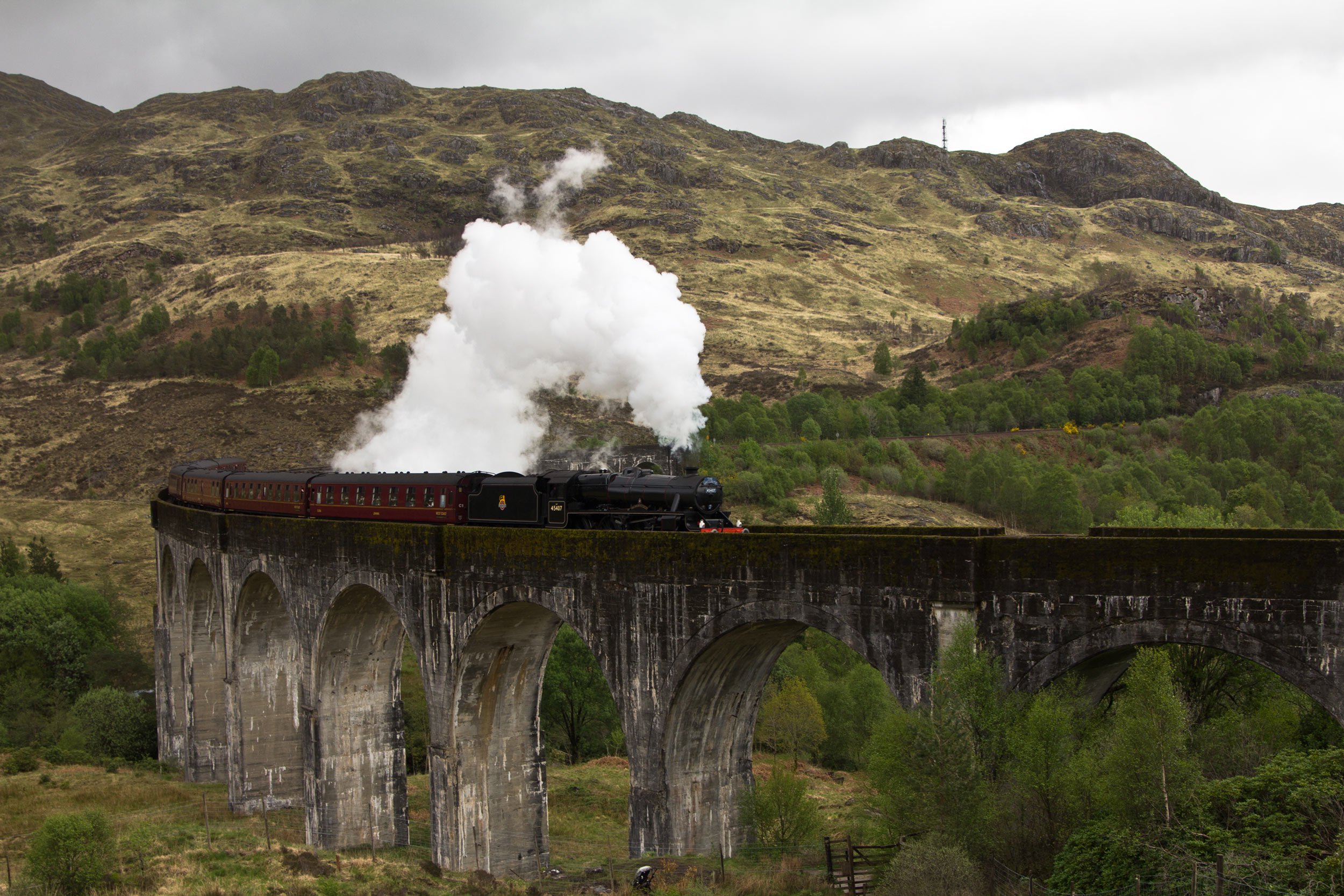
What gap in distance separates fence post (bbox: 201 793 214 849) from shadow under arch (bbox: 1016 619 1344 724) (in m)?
21.9

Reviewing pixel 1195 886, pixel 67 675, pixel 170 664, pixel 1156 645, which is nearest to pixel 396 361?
pixel 67 675

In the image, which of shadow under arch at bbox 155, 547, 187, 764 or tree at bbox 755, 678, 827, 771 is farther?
shadow under arch at bbox 155, 547, 187, 764

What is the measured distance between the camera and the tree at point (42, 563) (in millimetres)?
67812

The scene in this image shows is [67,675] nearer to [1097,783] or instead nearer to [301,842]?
[301,842]

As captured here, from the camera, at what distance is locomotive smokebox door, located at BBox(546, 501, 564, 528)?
2680cm

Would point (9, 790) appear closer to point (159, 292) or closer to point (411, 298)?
point (411, 298)

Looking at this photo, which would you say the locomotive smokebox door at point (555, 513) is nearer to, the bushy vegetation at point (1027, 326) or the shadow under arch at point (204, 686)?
the shadow under arch at point (204, 686)

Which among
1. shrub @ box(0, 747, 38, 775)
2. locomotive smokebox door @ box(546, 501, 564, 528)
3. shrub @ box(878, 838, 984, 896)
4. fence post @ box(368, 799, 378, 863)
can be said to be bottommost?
shrub @ box(0, 747, 38, 775)

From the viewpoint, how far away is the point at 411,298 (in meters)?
134

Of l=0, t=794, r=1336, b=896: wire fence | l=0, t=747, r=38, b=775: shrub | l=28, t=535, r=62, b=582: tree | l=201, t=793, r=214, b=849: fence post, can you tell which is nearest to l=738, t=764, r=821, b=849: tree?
l=0, t=794, r=1336, b=896: wire fence

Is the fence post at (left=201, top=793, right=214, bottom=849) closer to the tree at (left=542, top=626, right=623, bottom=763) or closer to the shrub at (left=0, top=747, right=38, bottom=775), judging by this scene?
the shrub at (left=0, top=747, right=38, bottom=775)

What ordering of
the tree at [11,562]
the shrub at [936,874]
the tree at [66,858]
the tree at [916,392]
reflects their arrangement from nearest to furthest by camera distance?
the shrub at [936,874] → the tree at [66,858] → the tree at [11,562] → the tree at [916,392]

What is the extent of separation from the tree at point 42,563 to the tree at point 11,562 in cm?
60

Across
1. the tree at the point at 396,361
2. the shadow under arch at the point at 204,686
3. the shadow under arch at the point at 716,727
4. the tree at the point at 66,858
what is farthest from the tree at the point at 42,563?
the shadow under arch at the point at 716,727
